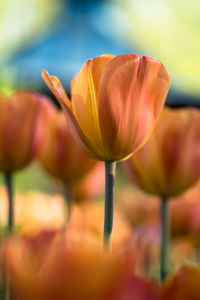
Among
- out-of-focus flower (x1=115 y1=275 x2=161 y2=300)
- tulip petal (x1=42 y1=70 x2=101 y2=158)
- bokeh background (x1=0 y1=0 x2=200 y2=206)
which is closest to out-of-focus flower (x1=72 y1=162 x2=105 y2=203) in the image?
tulip petal (x1=42 y1=70 x2=101 y2=158)

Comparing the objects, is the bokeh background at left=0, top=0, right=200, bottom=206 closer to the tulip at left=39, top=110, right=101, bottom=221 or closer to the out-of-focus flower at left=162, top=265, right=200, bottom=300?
the tulip at left=39, top=110, right=101, bottom=221

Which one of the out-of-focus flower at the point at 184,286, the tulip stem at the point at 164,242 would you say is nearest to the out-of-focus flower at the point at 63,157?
the tulip stem at the point at 164,242

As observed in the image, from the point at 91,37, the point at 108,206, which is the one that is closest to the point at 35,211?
the point at 108,206

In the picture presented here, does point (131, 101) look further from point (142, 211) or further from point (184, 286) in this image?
point (142, 211)

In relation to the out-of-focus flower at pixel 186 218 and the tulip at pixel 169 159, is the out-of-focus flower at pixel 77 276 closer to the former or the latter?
the tulip at pixel 169 159

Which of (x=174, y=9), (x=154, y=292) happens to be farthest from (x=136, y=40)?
(x=154, y=292)

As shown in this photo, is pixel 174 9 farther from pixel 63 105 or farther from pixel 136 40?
pixel 63 105
